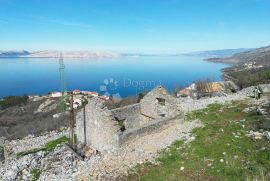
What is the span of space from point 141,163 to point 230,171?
15.9 feet

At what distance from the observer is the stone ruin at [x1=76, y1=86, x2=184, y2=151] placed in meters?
18.4

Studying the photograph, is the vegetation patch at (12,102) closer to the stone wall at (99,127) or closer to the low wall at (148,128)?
the stone wall at (99,127)

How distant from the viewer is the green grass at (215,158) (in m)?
13.9

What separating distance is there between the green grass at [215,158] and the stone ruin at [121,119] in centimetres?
257

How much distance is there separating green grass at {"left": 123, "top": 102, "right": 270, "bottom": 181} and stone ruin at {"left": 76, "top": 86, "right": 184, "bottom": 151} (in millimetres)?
2575

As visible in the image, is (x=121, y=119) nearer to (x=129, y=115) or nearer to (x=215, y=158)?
(x=129, y=115)

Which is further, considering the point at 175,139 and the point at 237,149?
the point at 175,139

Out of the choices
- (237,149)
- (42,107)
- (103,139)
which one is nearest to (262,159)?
(237,149)

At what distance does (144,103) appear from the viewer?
24.1 m

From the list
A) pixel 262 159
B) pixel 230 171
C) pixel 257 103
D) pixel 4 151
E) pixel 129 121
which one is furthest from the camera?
pixel 257 103

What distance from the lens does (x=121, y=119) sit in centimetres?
2283

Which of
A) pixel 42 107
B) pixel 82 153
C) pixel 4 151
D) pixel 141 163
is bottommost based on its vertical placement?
pixel 42 107

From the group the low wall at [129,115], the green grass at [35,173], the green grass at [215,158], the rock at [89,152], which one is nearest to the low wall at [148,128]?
the green grass at [215,158]

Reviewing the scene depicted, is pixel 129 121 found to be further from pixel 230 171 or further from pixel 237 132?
pixel 230 171
